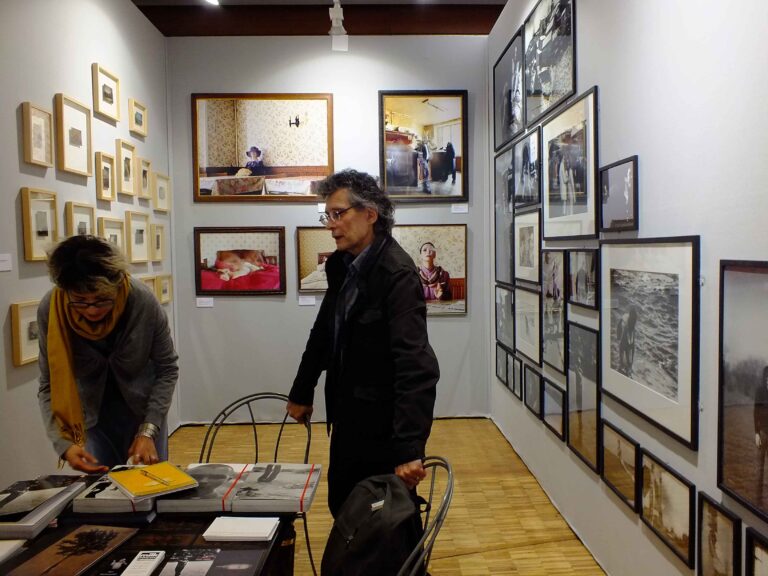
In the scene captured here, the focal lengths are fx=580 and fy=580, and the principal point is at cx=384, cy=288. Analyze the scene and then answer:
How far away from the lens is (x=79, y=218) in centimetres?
342

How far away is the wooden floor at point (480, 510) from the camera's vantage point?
281 centimetres

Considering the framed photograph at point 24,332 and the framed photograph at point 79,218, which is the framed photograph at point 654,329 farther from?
the framed photograph at point 79,218

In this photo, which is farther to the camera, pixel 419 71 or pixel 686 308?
pixel 419 71

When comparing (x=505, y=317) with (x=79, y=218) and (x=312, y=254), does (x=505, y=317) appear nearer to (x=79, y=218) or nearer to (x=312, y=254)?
(x=312, y=254)

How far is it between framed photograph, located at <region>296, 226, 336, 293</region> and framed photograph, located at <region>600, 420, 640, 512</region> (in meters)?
3.11

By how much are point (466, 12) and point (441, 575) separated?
15.4 ft

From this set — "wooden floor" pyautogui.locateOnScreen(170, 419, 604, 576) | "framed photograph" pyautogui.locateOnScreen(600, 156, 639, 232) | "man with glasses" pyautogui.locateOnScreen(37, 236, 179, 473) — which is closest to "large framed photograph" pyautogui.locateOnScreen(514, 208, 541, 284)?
"framed photograph" pyautogui.locateOnScreen(600, 156, 639, 232)

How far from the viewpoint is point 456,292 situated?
17.4ft

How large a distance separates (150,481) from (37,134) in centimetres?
220

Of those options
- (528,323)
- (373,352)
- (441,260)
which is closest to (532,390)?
(528,323)

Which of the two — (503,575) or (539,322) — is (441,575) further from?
(539,322)

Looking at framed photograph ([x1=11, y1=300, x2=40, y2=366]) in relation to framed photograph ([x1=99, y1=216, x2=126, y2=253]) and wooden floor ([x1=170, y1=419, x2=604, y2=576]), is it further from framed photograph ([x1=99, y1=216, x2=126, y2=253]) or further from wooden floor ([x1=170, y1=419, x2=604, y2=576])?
wooden floor ([x1=170, y1=419, x2=604, y2=576])

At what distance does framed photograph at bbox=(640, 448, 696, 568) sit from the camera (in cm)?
194

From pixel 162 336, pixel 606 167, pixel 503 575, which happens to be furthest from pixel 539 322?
pixel 162 336
